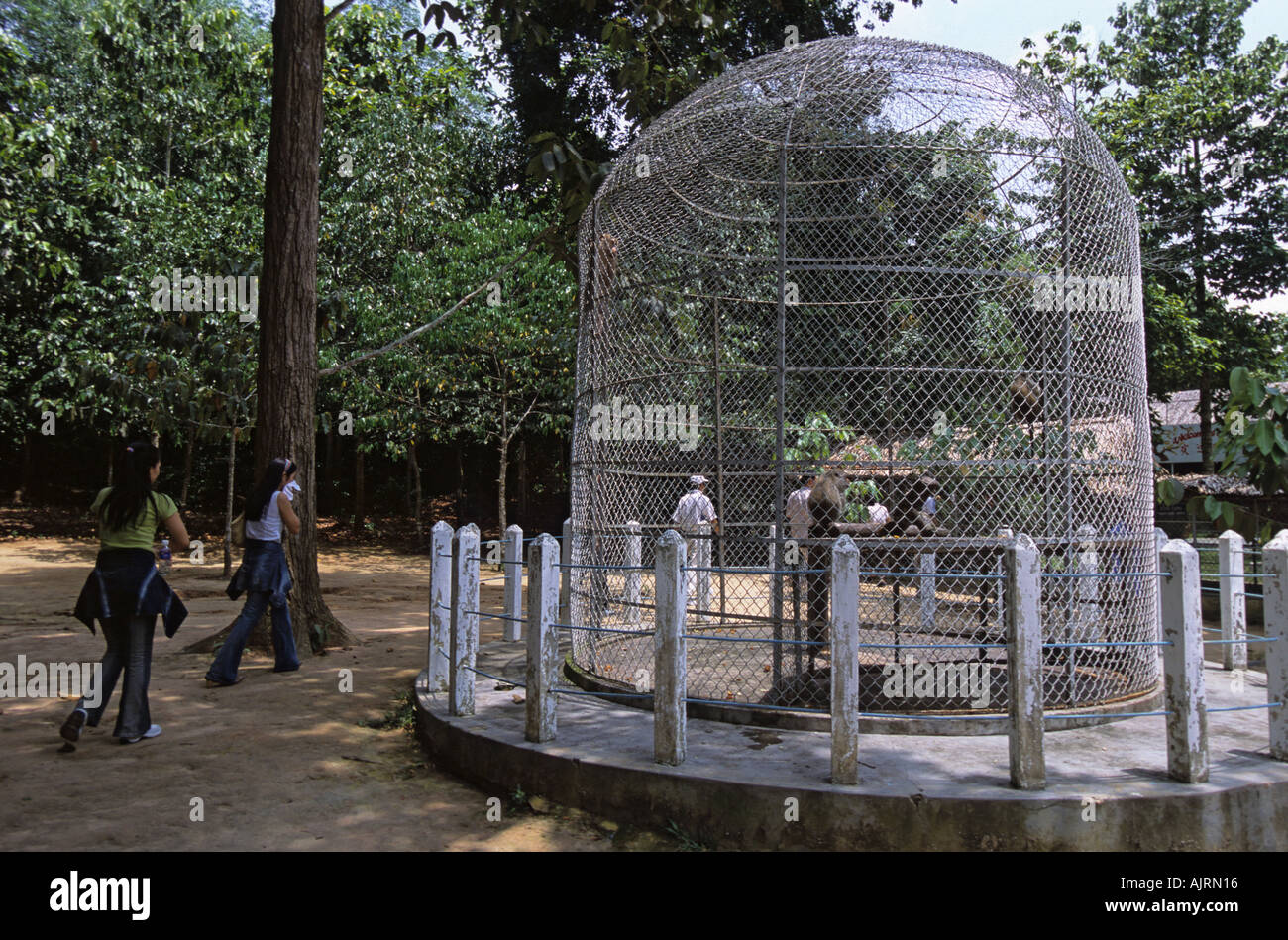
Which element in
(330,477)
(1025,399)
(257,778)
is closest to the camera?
(257,778)

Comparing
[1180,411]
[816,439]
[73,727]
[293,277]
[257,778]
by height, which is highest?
[1180,411]

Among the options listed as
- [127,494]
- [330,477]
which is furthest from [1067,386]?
[330,477]

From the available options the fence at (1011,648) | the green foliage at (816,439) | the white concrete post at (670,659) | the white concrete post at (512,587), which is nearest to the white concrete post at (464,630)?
the fence at (1011,648)

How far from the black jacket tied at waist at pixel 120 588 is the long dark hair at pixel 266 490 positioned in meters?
1.80

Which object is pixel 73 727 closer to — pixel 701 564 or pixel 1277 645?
pixel 701 564

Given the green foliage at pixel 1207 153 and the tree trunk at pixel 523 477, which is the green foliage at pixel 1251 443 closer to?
the green foliage at pixel 1207 153

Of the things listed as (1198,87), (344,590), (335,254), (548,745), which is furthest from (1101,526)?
(1198,87)

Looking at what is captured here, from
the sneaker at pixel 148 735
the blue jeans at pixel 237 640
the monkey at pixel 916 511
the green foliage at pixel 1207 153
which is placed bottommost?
the sneaker at pixel 148 735

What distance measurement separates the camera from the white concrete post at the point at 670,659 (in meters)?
4.35

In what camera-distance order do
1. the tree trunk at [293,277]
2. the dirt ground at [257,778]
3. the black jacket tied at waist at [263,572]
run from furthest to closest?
1. the tree trunk at [293,277]
2. the black jacket tied at waist at [263,572]
3. the dirt ground at [257,778]

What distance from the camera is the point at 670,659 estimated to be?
172 inches

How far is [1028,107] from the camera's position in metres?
6.03

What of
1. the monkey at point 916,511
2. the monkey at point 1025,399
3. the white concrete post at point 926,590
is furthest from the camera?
the white concrete post at point 926,590

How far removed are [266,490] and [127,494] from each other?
76.4 inches
